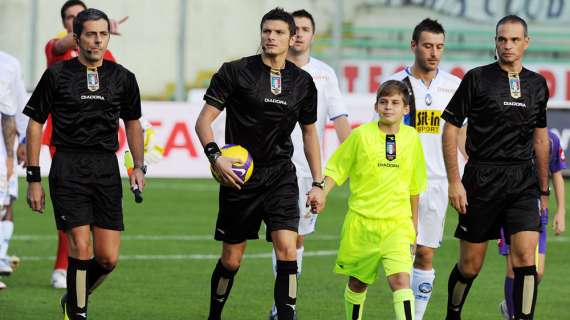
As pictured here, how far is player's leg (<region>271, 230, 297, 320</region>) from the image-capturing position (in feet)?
31.2

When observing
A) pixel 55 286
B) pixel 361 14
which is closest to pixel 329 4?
pixel 361 14

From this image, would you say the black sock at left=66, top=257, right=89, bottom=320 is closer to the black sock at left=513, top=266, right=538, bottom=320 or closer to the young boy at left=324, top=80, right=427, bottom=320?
the young boy at left=324, top=80, right=427, bottom=320

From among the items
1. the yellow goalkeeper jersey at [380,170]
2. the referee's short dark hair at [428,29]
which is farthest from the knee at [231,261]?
the referee's short dark hair at [428,29]

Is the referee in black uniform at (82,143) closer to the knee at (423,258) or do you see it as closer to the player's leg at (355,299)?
the player's leg at (355,299)

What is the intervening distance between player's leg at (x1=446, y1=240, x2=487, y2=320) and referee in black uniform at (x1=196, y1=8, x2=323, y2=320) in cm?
125

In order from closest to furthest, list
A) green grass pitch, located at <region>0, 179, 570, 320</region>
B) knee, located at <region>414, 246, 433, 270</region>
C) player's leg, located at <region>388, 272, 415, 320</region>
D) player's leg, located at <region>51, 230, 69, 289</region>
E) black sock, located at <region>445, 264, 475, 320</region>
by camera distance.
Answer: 1. player's leg, located at <region>388, 272, 415, 320</region>
2. black sock, located at <region>445, 264, 475, 320</region>
3. knee, located at <region>414, 246, 433, 270</region>
4. green grass pitch, located at <region>0, 179, 570, 320</region>
5. player's leg, located at <region>51, 230, 69, 289</region>

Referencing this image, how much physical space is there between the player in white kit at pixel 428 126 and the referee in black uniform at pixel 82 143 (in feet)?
7.58

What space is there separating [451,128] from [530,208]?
78 centimetres

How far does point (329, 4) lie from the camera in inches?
1336

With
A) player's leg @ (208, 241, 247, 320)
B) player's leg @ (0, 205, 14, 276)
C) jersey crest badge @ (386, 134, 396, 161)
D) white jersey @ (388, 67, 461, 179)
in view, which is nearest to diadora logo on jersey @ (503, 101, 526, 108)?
jersey crest badge @ (386, 134, 396, 161)

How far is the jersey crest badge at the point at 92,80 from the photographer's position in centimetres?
947

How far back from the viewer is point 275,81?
9.58m

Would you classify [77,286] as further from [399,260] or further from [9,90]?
[9,90]

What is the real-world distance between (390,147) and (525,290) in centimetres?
136
